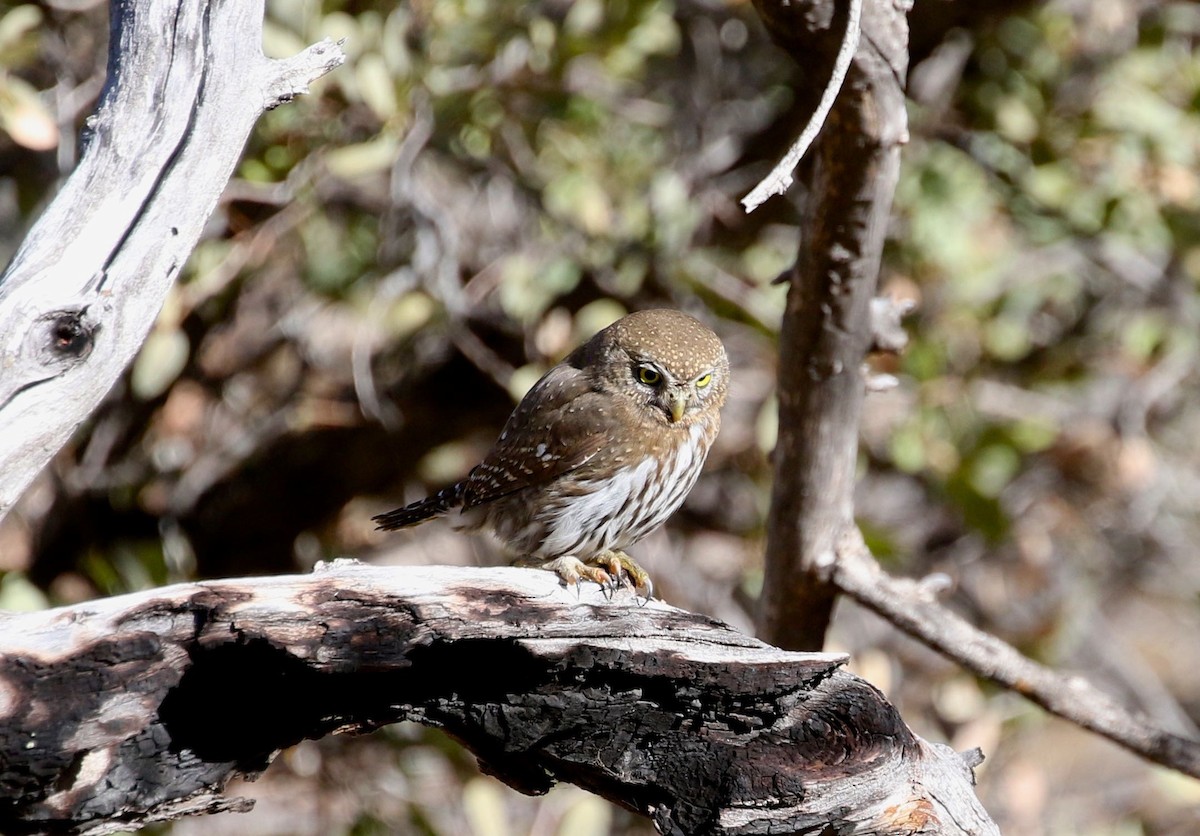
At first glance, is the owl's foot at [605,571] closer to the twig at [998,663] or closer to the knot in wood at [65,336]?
the twig at [998,663]

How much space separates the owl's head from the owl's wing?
0.10 meters

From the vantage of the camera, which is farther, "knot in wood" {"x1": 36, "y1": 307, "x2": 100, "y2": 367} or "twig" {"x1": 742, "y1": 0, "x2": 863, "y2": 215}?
"knot in wood" {"x1": 36, "y1": 307, "x2": 100, "y2": 367}

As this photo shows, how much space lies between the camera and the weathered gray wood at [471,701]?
2402mm

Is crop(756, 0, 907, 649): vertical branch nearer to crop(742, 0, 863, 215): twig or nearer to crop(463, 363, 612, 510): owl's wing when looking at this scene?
crop(742, 0, 863, 215): twig

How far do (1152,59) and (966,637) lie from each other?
3.53 metres

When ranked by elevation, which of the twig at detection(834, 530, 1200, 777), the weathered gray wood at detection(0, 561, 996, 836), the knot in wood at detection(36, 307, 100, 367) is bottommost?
the twig at detection(834, 530, 1200, 777)

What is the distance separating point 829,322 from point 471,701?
1437 mm

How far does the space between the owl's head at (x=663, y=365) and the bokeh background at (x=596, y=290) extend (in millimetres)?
898

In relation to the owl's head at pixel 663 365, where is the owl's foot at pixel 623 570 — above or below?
below

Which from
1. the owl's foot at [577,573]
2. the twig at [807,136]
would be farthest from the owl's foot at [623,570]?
the twig at [807,136]

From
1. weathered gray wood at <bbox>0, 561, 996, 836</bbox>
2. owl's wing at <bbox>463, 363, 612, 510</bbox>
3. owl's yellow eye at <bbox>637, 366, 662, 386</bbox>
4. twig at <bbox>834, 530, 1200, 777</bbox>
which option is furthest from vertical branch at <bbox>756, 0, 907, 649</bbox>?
weathered gray wood at <bbox>0, 561, 996, 836</bbox>

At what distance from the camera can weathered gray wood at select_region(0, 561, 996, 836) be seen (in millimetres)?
2402

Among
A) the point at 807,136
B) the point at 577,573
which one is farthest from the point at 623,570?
the point at 807,136

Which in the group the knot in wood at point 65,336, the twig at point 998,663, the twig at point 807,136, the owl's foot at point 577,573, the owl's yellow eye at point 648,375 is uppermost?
the twig at point 807,136
